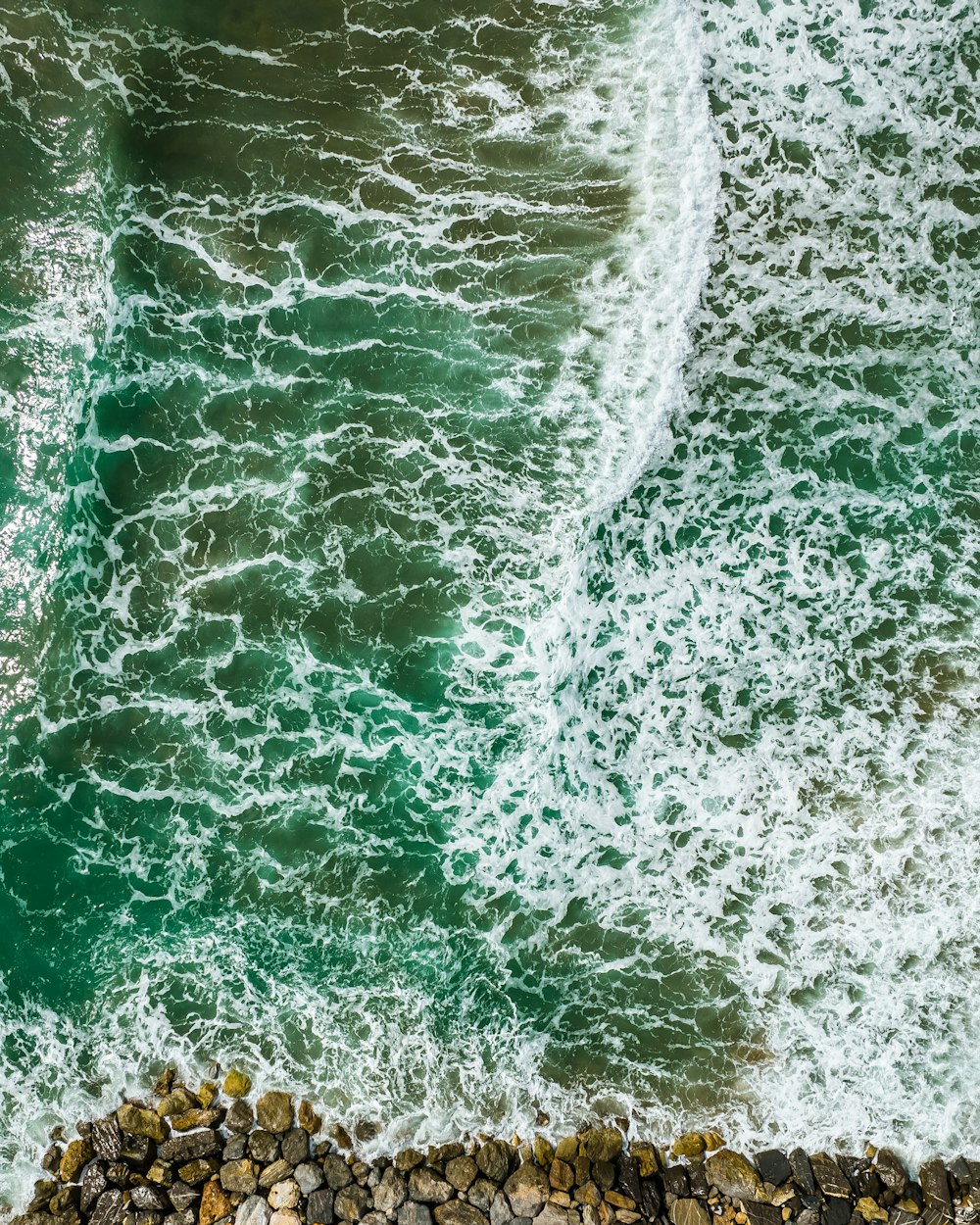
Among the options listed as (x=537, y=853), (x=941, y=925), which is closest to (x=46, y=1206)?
(x=537, y=853)

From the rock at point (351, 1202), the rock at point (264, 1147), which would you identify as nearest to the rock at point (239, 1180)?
the rock at point (264, 1147)

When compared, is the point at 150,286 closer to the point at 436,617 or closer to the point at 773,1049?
the point at 436,617

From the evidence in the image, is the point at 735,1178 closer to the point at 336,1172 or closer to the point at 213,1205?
the point at 336,1172

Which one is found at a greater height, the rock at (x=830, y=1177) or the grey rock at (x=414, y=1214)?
the rock at (x=830, y=1177)

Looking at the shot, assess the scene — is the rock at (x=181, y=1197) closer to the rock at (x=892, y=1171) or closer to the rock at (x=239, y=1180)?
the rock at (x=239, y=1180)

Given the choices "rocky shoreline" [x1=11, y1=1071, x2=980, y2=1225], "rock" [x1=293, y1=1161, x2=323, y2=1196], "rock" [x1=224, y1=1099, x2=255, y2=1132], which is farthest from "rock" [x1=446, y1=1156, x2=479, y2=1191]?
"rock" [x1=224, y1=1099, x2=255, y2=1132]

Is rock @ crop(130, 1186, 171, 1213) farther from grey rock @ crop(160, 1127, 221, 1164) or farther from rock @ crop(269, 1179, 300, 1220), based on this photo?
rock @ crop(269, 1179, 300, 1220)
